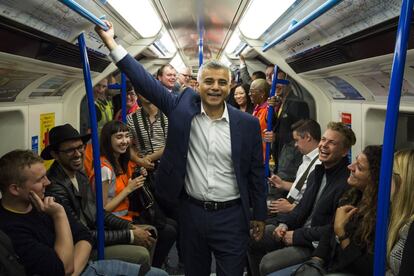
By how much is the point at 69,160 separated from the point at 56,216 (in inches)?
24.6

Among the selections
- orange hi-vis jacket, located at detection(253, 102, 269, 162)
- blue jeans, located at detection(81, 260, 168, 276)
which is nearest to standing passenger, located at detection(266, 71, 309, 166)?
orange hi-vis jacket, located at detection(253, 102, 269, 162)

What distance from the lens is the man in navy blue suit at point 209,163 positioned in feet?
8.09

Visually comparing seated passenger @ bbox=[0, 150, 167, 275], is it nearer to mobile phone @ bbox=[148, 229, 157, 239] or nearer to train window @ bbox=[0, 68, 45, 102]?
train window @ bbox=[0, 68, 45, 102]

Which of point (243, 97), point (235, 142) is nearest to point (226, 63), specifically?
point (235, 142)

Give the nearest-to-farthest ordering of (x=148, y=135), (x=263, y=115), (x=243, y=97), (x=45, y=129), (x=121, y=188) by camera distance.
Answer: (x=121, y=188), (x=45, y=129), (x=148, y=135), (x=263, y=115), (x=243, y=97)

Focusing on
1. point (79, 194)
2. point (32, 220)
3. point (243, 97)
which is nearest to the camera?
point (32, 220)

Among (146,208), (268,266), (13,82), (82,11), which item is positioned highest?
(82,11)

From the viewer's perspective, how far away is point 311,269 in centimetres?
245

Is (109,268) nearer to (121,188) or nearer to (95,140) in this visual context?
(95,140)

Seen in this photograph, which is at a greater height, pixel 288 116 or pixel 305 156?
pixel 288 116

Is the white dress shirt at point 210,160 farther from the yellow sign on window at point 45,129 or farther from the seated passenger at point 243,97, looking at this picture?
the seated passenger at point 243,97

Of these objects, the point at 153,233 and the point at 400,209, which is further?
the point at 153,233

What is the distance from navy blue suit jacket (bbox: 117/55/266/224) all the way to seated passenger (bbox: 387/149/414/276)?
822 millimetres

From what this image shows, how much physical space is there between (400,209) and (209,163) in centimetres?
103
